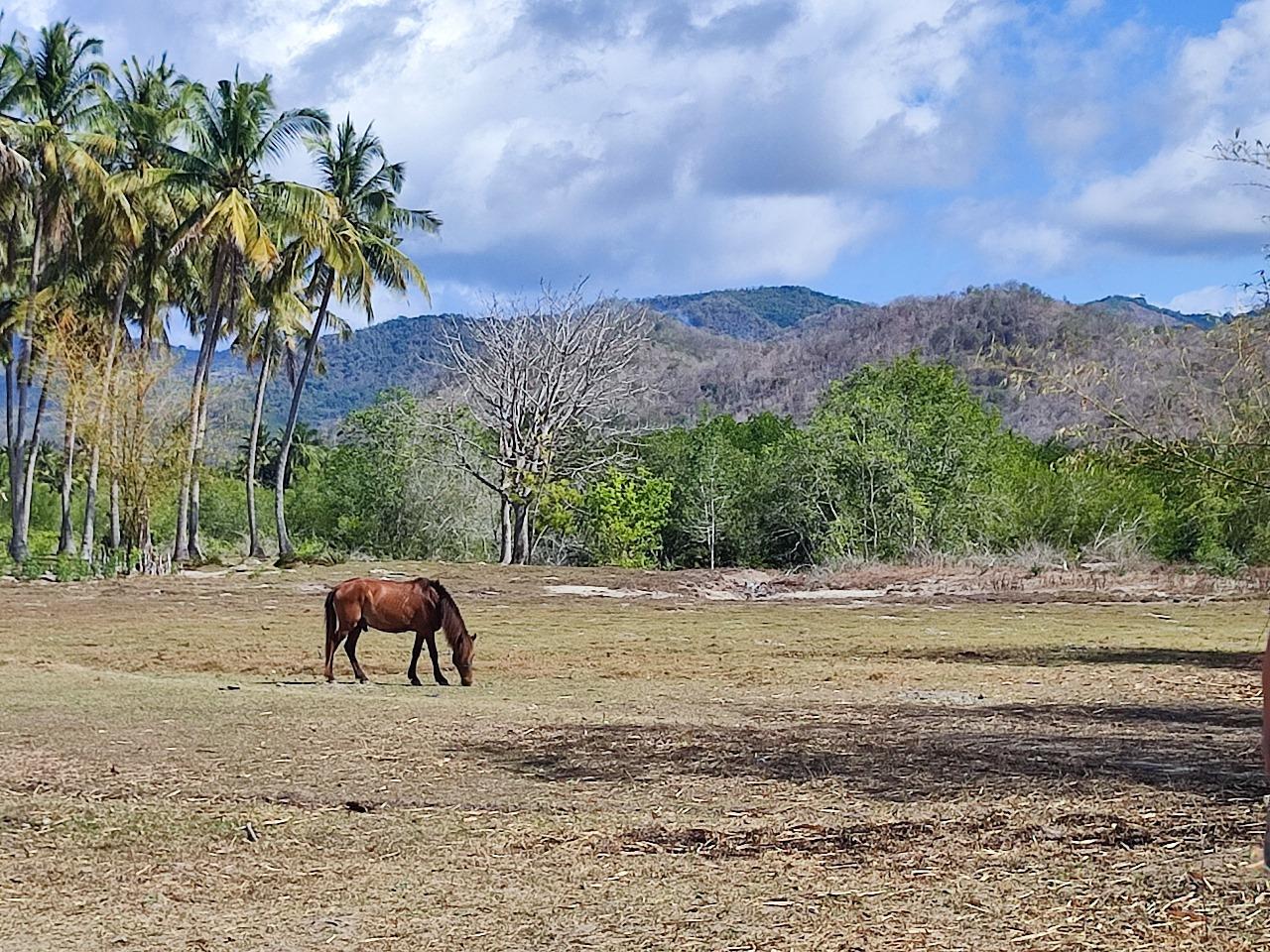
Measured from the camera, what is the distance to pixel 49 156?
120ft

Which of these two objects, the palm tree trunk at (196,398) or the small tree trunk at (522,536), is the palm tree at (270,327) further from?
the small tree trunk at (522,536)

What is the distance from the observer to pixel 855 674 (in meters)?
17.5

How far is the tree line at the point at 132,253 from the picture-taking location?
38156mm

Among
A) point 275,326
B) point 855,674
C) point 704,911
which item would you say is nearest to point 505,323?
point 275,326

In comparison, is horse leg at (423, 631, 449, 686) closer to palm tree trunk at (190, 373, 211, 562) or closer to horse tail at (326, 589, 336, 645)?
horse tail at (326, 589, 336, 645)

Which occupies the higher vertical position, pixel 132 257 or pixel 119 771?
pixel 132 257

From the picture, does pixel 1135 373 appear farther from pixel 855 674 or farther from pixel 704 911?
pixel 704 911

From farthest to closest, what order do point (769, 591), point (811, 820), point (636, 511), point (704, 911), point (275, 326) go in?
point (636, 511)
point (275, 326)
point (769, 591)
point (811, 820)
point (704, 911)

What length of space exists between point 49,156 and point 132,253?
12.8 feet

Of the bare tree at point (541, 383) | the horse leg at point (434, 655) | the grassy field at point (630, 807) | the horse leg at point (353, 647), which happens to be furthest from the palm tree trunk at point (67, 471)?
the horse leg at point (434, 655)

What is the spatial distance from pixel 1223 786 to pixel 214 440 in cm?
4518

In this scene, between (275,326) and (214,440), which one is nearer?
(275,326)

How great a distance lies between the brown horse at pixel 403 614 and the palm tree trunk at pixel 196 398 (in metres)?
25.7

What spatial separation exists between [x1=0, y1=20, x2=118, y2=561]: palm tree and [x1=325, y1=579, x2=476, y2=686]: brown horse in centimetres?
2480
